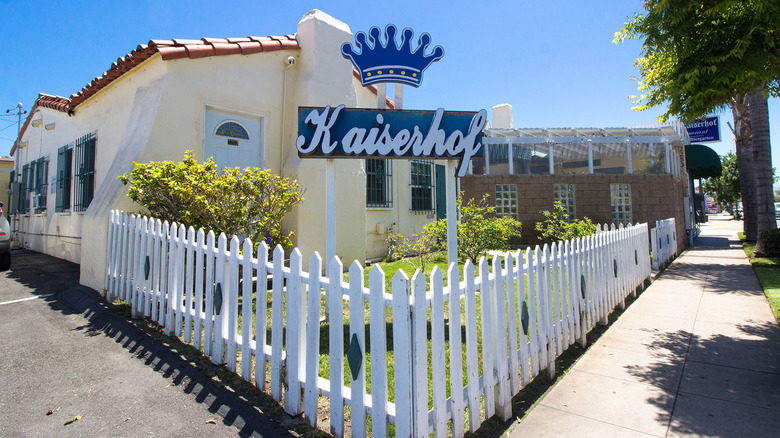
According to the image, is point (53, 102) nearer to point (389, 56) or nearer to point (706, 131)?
point (389, 56)

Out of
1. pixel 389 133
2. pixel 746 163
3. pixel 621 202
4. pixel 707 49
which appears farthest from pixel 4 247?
pixel 746 163

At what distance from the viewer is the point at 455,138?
497cm

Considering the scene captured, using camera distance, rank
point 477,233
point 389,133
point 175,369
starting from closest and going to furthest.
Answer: point 175,369 → point 389,133 → point 477,233

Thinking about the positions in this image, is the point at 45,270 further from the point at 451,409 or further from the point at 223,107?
the point at 451,409

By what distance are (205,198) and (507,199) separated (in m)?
11.6

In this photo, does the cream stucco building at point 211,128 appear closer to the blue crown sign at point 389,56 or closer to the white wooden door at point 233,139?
the white wooden door at point 233,139

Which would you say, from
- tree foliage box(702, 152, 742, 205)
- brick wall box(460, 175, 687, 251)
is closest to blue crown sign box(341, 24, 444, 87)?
brick wall box(460, 175, 687, 251)

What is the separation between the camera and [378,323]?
7.82 feet

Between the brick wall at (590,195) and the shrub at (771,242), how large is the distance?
86.5 inches

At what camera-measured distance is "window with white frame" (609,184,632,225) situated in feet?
44.7

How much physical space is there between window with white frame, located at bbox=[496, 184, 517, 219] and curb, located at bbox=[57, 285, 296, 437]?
1224 centimetres

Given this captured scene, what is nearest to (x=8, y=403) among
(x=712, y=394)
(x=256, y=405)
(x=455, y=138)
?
(x=256, y=405)

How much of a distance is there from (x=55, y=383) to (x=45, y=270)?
5.90 metres

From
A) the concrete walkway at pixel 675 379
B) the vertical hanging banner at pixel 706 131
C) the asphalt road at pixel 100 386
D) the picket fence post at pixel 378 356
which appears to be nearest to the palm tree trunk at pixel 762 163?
the concrete walkway at pixel 675 379
